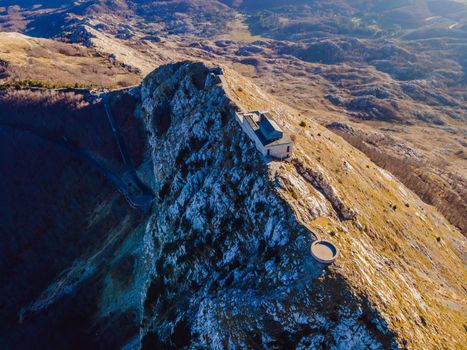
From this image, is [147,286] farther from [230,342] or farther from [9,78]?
[9,78]

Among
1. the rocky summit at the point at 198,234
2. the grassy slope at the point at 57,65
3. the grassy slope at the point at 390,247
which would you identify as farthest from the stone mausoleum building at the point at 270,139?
the grassy slope at the point at 57,65

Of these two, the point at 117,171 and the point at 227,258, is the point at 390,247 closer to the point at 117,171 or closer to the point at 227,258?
the point at 227,258

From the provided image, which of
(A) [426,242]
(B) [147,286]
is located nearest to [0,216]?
(B) [147,286]

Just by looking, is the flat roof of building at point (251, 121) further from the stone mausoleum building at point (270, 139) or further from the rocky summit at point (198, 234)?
the rocky summit at point (198, 234)

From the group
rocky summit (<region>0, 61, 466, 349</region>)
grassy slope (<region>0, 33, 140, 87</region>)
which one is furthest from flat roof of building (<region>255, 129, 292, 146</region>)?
grassy slope (<region>0, 33, 140, 87</region>)

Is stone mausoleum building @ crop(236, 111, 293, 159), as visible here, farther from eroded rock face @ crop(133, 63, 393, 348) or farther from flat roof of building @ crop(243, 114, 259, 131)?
eroded rock face @ crop(133, 63, 393, 348)

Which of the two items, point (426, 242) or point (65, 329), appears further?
point (65, 329)
